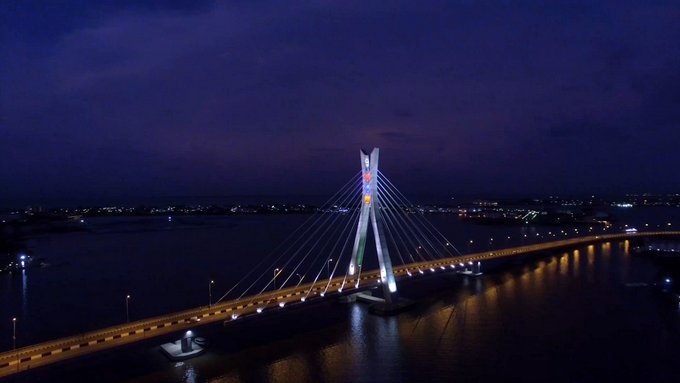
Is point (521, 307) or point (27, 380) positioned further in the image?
point (521, 307)

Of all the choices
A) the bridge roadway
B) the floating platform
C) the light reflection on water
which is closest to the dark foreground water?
the light reflection on water

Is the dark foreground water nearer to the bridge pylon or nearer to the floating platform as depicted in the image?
the floating platform

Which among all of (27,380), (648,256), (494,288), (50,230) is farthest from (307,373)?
(50,230)

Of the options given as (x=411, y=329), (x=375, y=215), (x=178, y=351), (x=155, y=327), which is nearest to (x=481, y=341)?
(x=411, y=329)

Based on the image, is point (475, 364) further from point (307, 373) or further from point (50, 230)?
point (50, 230)

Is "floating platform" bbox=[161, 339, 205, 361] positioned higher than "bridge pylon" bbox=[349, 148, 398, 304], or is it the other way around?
"bridge pylon" bbox=[349, 148, 398, 304]

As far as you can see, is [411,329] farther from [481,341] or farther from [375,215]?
[375,215]

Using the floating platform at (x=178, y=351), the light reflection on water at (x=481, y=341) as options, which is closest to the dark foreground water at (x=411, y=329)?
the light reflection on water at (x=481, y=341)
